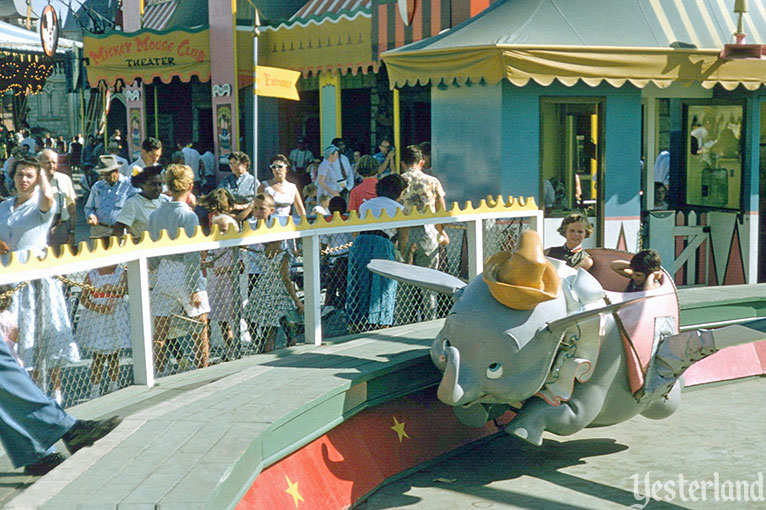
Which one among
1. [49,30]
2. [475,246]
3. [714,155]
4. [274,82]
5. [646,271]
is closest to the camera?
[646,271]

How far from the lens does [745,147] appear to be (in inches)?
423

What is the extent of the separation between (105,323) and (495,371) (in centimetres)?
225

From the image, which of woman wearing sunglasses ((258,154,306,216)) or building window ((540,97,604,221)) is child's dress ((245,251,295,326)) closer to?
woman wearing sunglasses ((258,154,306,216))

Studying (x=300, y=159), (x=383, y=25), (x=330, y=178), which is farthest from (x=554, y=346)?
(x=300, y=159)

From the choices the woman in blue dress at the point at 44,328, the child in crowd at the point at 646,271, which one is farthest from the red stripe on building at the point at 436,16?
the woman in blue dress at the point at 44,328

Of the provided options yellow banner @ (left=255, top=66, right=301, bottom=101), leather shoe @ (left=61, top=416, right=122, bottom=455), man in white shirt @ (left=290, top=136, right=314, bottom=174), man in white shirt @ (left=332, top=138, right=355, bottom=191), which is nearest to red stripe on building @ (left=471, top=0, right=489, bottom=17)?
yellow banner @ (left=255, top=66, right=301, bottom=101)

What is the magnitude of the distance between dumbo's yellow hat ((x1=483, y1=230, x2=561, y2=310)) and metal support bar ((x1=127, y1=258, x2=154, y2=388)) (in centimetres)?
193

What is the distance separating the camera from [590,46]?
31.8 feet

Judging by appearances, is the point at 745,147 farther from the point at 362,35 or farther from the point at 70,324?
the point at 70,324

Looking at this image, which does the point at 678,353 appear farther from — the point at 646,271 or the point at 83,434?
the point at 83,434

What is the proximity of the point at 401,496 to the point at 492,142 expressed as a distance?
200 inches

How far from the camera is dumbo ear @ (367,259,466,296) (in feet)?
21.9

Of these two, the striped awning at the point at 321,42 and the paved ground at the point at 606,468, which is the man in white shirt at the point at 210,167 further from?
the paved ground at the point at 606,468

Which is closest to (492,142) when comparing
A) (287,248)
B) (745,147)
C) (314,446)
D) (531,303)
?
(745,147)
